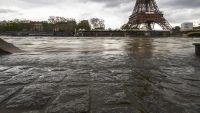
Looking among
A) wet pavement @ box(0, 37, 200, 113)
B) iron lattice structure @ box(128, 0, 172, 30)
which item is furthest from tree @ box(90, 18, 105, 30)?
wet pavement @ box(0, 37, 200, 113)

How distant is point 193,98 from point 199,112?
0.43 metres

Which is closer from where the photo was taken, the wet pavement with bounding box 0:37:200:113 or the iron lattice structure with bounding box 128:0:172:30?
the wet pavement with bounding box 0:37:200:113

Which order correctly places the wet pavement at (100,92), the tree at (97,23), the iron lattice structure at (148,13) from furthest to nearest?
the tree at (97,23), the iron lattice structure at (148,13), the wet pavement at (100,92)

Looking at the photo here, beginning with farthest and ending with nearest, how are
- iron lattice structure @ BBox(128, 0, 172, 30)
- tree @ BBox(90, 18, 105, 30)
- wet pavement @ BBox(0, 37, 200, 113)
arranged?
tree @ BBox(90, 18, 105, 30), iron lattice structure @ BBox(128, 0, 172, 30), wet pavement @ BBox(0, 37, 200, 113)

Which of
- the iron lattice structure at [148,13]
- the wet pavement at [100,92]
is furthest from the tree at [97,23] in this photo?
the wet pavement at [100,92]

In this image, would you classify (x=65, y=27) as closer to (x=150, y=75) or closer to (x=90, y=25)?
(x=90, y=25)

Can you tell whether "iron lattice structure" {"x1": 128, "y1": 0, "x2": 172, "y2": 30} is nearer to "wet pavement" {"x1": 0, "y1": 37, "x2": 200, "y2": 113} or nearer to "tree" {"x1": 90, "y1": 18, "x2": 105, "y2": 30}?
"tree" {"x1": 90, "y1": 18, "x2": 105, "y2": 30}

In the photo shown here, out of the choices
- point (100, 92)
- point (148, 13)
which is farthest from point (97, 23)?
point (100, 92)

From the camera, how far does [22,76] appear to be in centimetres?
333

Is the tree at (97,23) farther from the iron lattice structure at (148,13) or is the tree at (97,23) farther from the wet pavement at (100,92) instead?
the wet pavement at (100,92)

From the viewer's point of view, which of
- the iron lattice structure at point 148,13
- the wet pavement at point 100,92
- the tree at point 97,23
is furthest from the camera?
the tree at point 97,23

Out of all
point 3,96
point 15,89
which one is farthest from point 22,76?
point 3,96

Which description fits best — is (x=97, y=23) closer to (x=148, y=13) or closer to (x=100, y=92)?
(x=148, y=13)

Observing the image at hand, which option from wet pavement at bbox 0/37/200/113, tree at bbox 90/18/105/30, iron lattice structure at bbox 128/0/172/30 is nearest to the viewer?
wet pavement at bbox 0/37/200/113
